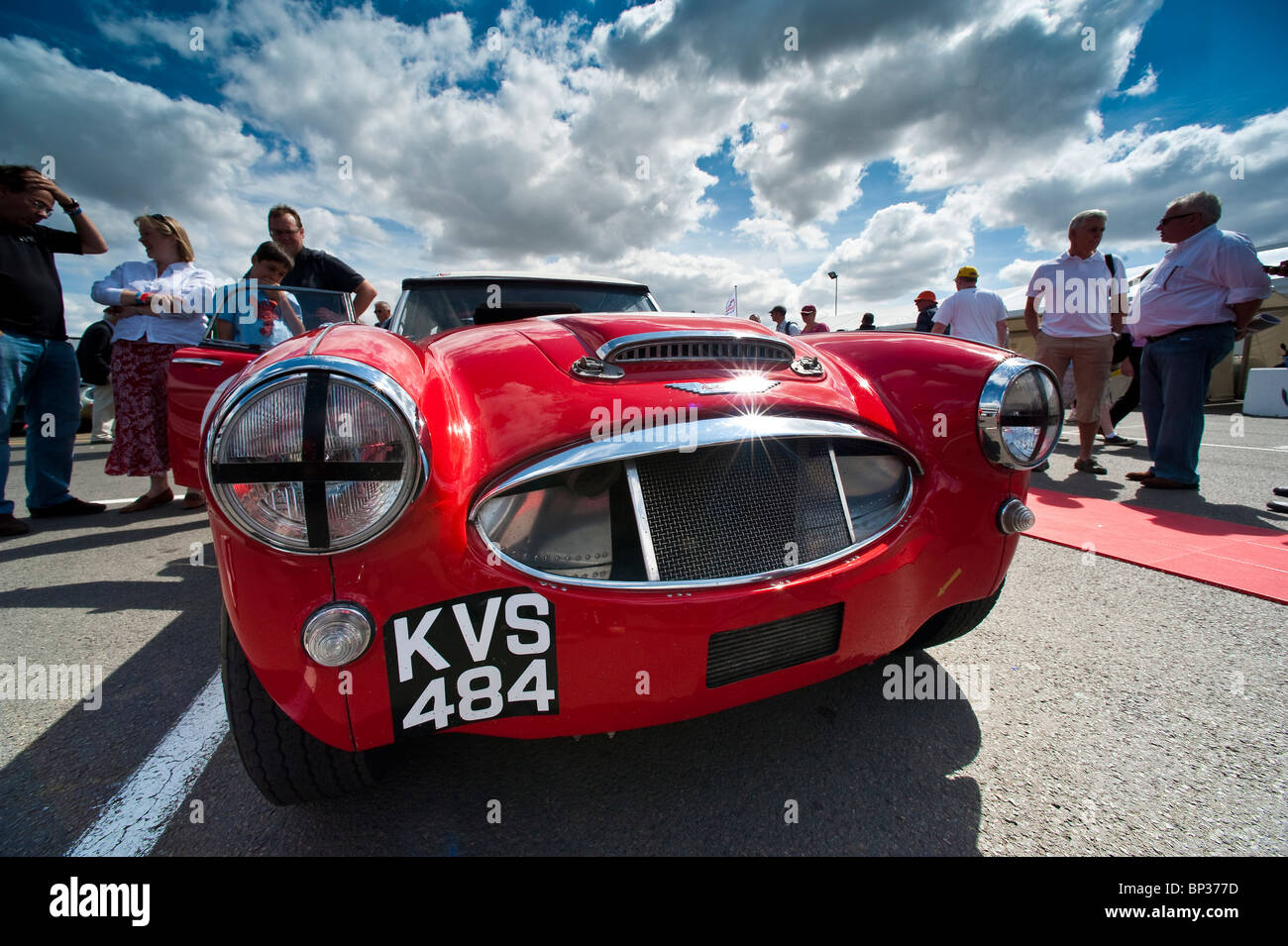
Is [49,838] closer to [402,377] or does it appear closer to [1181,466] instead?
[402,377]

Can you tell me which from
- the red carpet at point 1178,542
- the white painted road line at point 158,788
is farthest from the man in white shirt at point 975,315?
the white painted road line at point 158,788

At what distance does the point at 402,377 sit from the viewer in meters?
1.11

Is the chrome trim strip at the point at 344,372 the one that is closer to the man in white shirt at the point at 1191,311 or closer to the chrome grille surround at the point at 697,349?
the chrome grille surround at the point at 697,349

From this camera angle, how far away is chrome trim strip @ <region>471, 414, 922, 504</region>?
1125 millimetres

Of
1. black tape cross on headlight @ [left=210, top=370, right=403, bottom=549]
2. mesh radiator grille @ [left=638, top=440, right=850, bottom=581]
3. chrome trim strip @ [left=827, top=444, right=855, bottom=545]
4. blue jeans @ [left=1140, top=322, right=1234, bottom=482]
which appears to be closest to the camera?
black tape cross on headlight @ [left=210, top=370, right=403, bottom=549]

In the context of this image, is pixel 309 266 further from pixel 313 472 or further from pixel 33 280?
pixel 313 472

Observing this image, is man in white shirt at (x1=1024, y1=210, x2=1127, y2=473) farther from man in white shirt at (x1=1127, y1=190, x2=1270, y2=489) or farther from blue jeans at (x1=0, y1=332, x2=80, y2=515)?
blue jeans at (x1=0, y1=332, x2=80, y2=515)

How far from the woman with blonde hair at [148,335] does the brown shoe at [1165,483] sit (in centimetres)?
657

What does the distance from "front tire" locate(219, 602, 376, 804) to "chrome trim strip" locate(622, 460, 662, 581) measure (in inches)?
26.6

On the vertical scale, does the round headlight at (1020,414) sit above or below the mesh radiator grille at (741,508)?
above

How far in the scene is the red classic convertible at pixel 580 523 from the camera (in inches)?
38.0

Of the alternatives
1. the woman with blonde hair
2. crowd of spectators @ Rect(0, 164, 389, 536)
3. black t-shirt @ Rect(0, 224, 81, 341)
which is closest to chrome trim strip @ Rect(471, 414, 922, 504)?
crowd of spectators @ Rect(0, 164, 389, 536)
